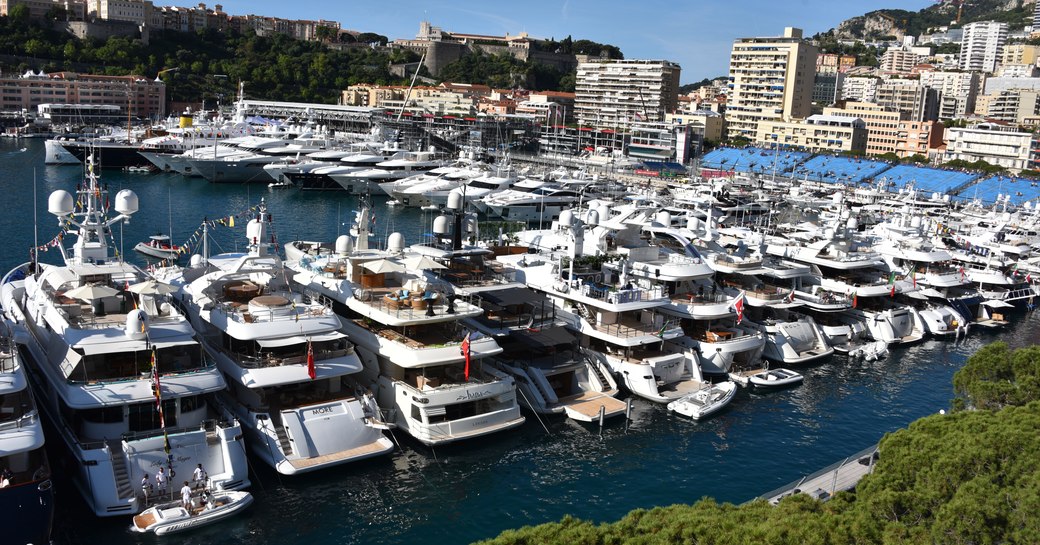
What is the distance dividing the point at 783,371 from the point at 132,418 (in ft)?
65.1

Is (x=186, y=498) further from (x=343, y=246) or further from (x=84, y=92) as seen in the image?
(x=84, y=92)

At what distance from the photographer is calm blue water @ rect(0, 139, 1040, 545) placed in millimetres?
15906

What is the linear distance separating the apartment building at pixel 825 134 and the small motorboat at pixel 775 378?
291ft

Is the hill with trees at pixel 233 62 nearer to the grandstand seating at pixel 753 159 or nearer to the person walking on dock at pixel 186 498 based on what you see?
the grandstand seating at pixel 753 159


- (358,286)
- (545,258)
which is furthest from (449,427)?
(545,258)

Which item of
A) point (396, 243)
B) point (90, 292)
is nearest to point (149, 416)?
point (90, 292)

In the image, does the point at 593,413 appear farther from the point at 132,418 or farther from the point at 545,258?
the point at 132,418

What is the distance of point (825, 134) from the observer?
11150 cm

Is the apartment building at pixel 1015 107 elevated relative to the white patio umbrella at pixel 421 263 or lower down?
elevated

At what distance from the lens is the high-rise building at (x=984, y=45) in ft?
633

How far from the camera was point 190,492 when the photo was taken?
15.5 metres

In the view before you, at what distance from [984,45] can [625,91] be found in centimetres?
11051

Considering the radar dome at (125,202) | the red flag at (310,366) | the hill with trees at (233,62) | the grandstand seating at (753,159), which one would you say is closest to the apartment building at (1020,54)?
the hill with trees at (233,62)

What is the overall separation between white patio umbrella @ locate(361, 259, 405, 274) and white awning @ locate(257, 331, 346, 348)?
294 centimetres
